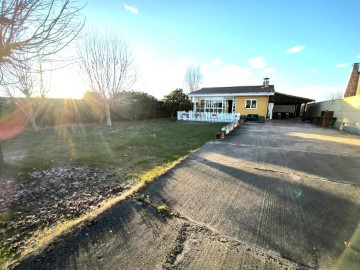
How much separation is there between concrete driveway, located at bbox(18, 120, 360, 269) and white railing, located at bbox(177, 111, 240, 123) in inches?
478

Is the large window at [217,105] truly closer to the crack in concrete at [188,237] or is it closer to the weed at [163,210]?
the weed at [163,210]

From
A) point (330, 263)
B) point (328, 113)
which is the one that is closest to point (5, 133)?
point (330, 263)

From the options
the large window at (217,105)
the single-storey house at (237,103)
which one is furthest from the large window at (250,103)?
the large window at (217,105)

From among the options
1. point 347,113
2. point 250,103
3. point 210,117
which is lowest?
point 210,117

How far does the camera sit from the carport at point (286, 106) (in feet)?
67.8

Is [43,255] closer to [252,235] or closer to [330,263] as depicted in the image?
[252,235]

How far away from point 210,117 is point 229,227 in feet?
50.3

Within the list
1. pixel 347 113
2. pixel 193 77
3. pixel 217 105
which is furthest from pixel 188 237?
pixel 193 77

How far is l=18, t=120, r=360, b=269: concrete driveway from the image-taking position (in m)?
1.96

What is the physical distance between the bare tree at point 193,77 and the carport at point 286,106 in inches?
709

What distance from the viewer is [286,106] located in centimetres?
2756

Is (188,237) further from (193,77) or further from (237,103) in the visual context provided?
(193,77)

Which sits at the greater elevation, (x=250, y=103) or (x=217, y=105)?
(x=250, y=103)

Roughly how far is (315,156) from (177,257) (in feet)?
19.7
